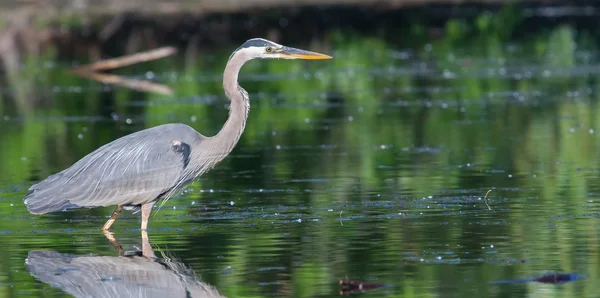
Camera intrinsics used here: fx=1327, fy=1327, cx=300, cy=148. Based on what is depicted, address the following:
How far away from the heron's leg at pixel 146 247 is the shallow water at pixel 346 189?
7 centimetres

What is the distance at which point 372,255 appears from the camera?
9.27 meters

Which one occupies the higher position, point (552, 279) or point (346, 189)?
point (346, 189)

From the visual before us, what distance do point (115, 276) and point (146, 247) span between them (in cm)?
110

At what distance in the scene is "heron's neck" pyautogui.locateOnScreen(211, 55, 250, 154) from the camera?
11.1m

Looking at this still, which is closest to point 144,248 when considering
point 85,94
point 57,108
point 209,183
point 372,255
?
point 372,255

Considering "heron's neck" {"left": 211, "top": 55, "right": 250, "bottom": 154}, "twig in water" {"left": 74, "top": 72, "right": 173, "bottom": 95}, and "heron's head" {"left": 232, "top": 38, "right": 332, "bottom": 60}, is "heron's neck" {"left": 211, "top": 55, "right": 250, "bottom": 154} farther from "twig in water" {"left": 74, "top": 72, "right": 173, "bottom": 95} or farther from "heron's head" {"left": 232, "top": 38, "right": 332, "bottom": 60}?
"twig in water" {"left": 74, "top": 72, "right": 173, "bottom": 95}

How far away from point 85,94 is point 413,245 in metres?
16.1

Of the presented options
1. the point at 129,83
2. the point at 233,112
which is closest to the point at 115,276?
the point at 233,112

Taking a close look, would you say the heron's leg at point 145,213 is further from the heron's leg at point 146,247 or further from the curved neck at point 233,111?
the curved neck at point 233,111

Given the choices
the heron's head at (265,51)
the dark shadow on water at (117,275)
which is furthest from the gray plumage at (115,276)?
the heron's head at (265,51)

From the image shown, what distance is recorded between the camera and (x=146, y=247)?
1000cm

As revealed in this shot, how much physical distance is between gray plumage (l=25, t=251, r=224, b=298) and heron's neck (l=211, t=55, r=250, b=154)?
178cm

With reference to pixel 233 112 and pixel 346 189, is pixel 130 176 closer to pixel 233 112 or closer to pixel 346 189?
pixel 233 112

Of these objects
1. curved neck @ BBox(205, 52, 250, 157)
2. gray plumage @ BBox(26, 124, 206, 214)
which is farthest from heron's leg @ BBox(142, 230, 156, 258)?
curved neck @ BBox(205, 52, 250, 157)
